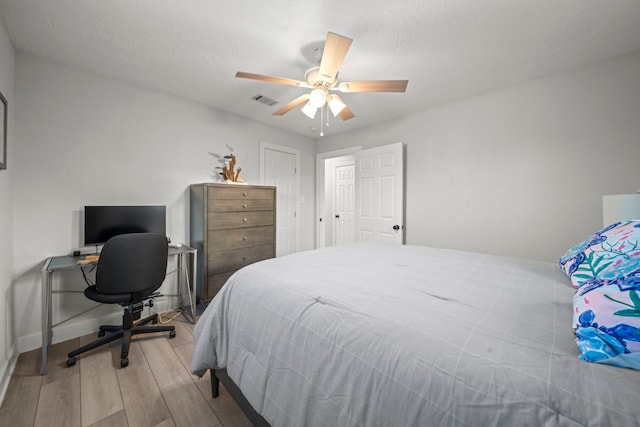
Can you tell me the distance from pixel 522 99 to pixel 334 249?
2446mm

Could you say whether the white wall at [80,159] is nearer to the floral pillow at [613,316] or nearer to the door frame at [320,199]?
the door frame at [320,199]

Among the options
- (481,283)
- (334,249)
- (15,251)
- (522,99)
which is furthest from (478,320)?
(15,251)

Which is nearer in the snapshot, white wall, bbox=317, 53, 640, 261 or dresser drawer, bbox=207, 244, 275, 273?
white wall, bbox=317, 53, 640, 261

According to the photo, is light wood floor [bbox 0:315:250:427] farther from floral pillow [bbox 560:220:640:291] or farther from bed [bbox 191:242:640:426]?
floral pillow [bbox 560:220:640:291]

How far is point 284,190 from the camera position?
13.3ft

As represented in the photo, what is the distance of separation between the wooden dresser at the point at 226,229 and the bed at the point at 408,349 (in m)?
1.36

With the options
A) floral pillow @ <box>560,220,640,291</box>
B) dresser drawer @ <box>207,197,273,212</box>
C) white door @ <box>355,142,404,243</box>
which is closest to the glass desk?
dresser drawer @ <box>207,197,273,212</box>

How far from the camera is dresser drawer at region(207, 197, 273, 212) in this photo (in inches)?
107

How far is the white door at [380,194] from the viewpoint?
335cm

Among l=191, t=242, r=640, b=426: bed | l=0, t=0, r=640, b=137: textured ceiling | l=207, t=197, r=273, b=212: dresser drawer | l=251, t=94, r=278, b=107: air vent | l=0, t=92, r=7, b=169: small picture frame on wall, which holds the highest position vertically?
l=251, t=94, r=278, b=107: air vent

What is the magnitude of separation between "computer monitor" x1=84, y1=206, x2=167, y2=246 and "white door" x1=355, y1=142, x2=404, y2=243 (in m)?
2.59

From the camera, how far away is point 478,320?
87 centimetres

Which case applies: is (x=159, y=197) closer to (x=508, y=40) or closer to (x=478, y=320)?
(x=478, y=320)

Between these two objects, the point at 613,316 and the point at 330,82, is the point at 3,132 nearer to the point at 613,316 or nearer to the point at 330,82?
the point at 330,82
